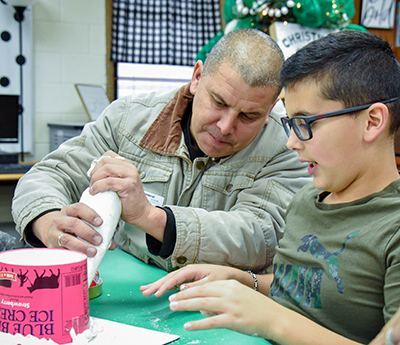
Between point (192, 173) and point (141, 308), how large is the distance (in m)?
0.51

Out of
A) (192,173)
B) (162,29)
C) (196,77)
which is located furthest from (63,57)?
(192,173)

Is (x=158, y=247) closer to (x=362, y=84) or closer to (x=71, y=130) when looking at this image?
(x=362, y=84)

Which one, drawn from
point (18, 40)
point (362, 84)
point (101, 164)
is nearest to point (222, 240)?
point (101, 164)

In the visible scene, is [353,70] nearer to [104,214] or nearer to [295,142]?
[295,142]

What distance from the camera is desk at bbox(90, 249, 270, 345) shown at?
800 millimetres

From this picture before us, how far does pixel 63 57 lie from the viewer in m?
3.36

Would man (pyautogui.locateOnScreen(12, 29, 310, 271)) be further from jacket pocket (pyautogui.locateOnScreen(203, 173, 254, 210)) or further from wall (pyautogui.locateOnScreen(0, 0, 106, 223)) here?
wall (pyautogui.locateOnScreen(0, 0, 106, 223))

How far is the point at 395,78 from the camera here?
848 mm

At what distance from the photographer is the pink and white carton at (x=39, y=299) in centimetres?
64

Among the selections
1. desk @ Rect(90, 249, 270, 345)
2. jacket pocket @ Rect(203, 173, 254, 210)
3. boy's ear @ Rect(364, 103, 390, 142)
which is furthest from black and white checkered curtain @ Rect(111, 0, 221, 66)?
boy's ear @ Rect(364, 103, 390, 142)

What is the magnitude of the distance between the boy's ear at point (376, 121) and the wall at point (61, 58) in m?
2.95

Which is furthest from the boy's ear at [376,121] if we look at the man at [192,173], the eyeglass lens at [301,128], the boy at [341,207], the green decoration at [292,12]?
the green decoration at [292,12]

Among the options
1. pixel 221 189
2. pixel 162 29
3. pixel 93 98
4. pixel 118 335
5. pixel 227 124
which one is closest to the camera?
pixel 118 335

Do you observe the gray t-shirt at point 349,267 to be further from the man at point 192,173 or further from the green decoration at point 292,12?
the green decoration at point 292,12
